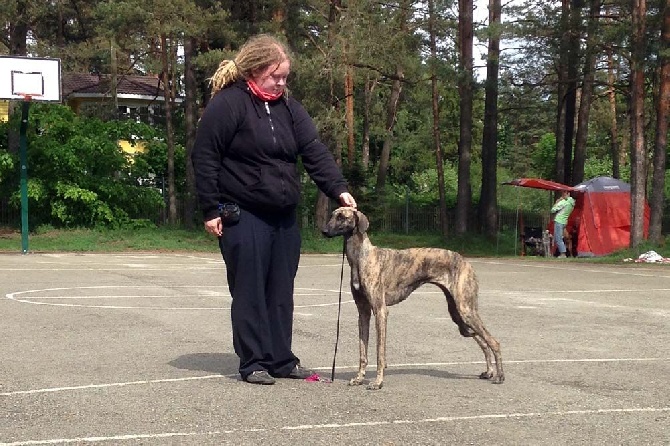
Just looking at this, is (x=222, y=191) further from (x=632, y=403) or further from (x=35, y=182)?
(x=35, y=182)

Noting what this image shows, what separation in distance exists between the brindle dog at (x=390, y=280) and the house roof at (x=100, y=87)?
4725 cm

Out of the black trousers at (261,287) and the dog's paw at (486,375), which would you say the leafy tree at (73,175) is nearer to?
the black trousers at (261,287)

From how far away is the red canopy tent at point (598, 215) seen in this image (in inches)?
1200

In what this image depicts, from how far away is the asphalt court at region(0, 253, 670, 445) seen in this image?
19.4 feet

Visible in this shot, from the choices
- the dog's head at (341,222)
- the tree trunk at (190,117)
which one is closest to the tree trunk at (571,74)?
the tree trunk at (190,117)

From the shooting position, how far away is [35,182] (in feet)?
111

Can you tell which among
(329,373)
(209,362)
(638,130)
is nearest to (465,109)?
(638,130)

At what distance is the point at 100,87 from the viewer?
182ft

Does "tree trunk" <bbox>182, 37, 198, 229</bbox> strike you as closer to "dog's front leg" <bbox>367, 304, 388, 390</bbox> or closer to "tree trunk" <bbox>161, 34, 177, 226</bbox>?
"tree trunk" <bbox>161, 34, 177, 226</bbox>

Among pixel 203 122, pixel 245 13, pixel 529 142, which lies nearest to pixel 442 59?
pixel 245 13

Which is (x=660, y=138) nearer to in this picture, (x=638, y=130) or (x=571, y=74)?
(x=638, y=130)

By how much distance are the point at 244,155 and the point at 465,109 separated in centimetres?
2909

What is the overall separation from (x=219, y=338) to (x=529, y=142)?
79.3 meters

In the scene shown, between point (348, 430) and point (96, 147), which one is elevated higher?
point (96, 147)
